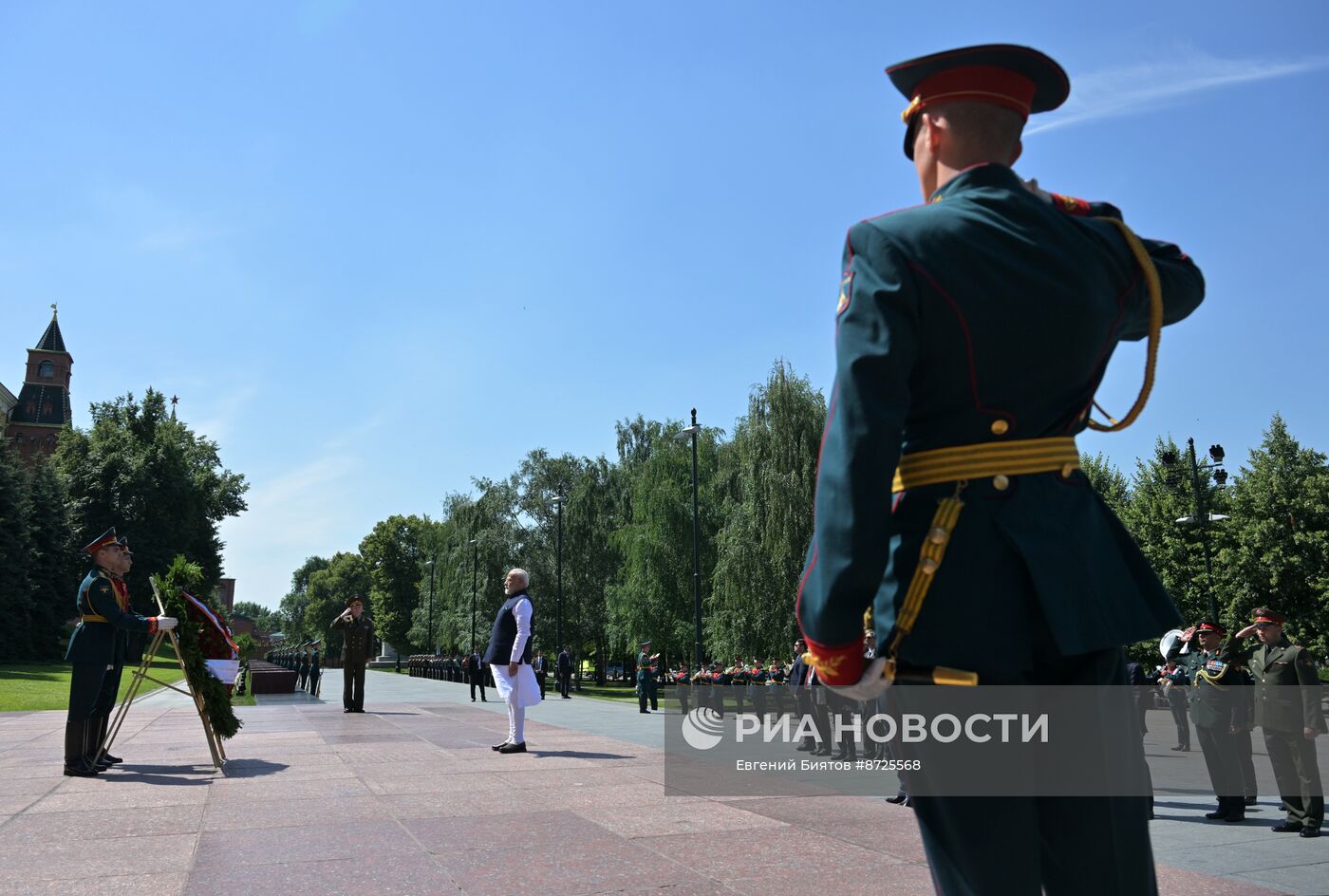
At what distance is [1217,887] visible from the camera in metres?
4.87

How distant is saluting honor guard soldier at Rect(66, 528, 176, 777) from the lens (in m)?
8.54

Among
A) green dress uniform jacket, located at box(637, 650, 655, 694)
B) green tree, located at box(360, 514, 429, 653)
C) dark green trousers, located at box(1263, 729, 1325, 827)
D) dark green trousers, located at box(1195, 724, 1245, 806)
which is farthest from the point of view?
green tree, located at box(360, 514, 429, 653)

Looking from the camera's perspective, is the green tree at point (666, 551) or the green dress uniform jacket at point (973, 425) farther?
the green tree at point (666, 551)

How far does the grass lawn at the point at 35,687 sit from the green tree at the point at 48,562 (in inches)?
171

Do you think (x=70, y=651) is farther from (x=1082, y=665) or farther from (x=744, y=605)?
(x=744, y=605)

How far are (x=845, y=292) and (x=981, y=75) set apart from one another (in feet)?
2.17

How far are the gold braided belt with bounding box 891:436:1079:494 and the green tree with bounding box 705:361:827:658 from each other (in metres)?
27.1

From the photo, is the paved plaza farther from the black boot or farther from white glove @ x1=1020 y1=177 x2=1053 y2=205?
white glove @ x1=1020 y1=177 x2=1053 y2=205

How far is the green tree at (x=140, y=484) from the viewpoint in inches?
2101

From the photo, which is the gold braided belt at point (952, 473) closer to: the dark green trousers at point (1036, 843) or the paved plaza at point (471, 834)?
the dark green trousers at point (1036, 843)

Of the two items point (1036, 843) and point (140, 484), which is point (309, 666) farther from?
point (1036, 843)

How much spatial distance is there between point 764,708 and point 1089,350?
20.3 metres

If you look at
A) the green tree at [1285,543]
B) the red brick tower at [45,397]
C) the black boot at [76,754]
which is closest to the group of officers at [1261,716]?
the black boot at [76,754]

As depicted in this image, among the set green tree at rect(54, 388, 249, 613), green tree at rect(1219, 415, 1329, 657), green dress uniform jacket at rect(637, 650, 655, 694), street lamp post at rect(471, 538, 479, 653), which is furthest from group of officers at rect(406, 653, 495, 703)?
green tree at rect(1219, 415, 1329, 657)
